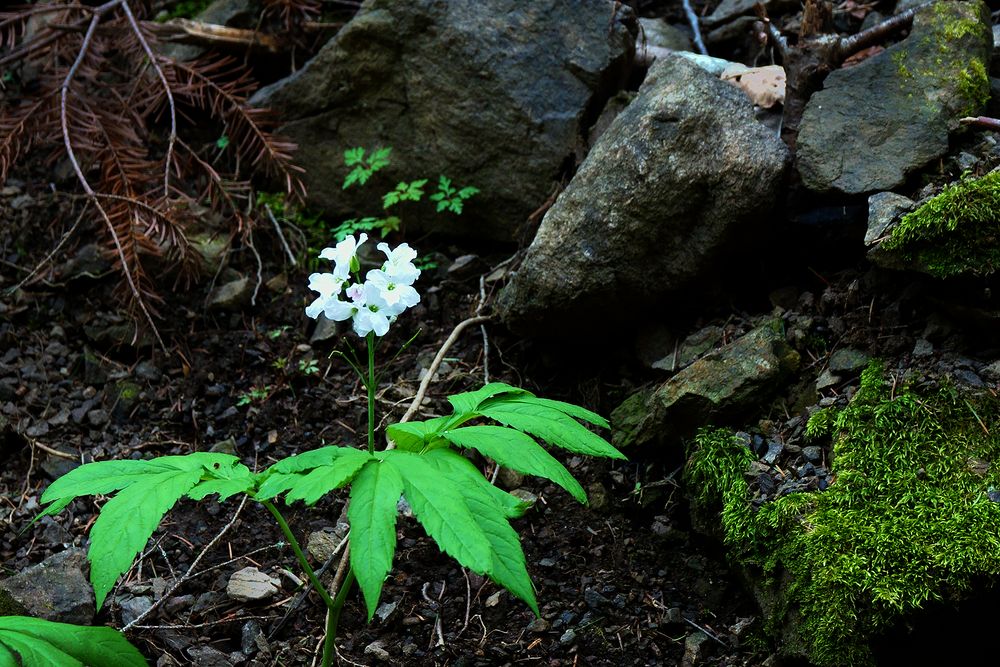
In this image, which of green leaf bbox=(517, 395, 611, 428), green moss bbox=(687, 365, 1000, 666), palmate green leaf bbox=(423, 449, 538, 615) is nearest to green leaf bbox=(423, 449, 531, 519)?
palmate green leaf bbox=(423, 449, 538, 615)

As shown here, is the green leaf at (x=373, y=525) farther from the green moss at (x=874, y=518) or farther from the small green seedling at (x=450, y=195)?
the small green seedling at (x=450, y=195)

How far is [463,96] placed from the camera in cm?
391

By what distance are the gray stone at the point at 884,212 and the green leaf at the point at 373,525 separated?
72.8 inches

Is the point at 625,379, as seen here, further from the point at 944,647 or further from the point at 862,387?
the point at 944,647

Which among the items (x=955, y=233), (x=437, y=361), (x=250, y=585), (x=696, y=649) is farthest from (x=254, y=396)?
(x=955, y=233)

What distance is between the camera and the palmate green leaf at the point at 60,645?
5.59 feet

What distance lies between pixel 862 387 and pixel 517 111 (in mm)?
2011

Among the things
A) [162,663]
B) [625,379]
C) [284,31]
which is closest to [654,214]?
[625,379]

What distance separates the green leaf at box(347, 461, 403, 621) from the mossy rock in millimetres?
1820

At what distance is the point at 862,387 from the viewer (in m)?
2.57

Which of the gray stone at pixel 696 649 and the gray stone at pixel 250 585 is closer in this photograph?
the gray stone at pixel 696 649

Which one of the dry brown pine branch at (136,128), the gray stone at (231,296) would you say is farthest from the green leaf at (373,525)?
the gray stone at (231,296)

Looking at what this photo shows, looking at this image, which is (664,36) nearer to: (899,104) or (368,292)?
(899,104)

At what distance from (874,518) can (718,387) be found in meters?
0.65
